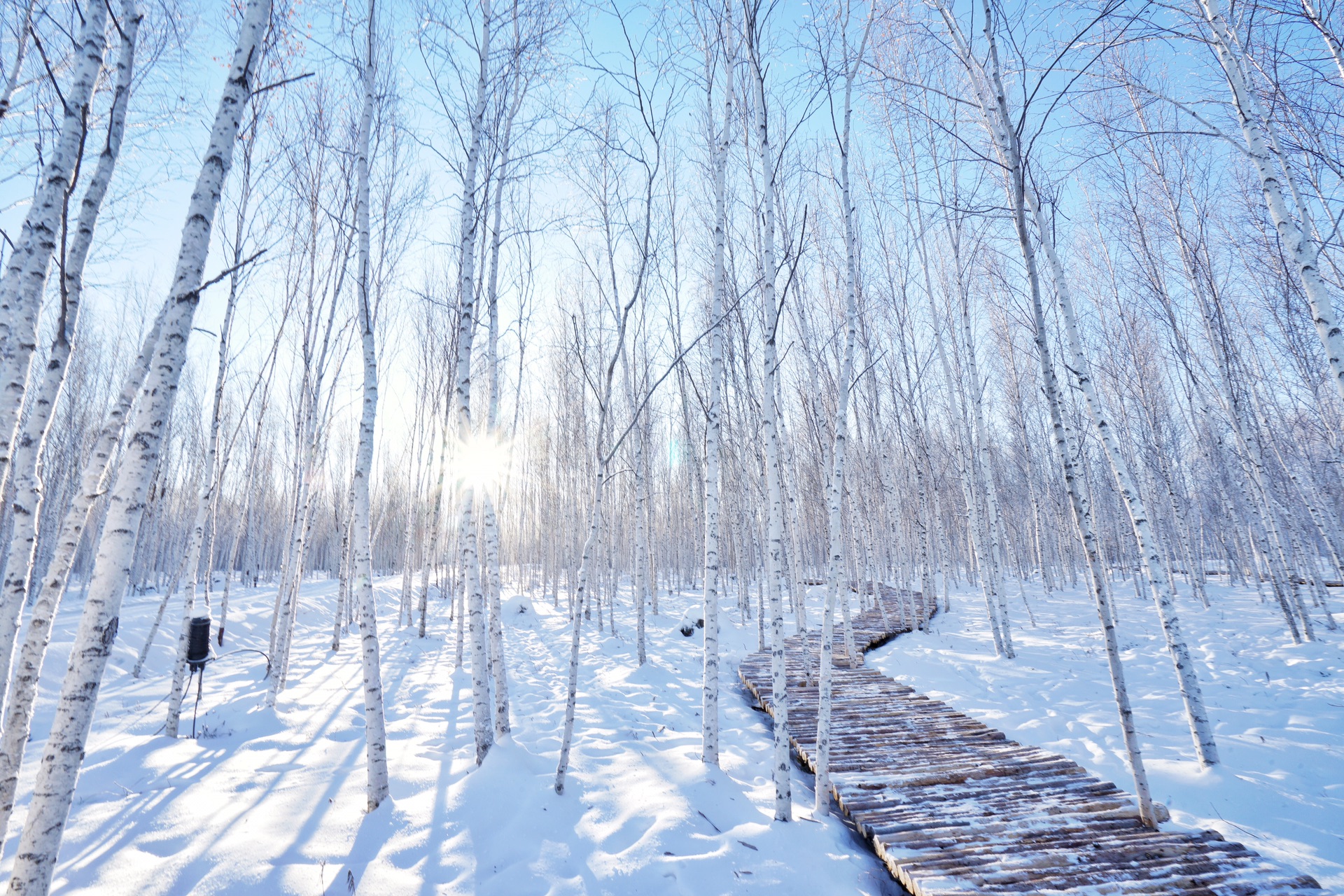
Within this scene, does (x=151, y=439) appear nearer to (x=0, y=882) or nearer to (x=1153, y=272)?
(x=0, y=882)

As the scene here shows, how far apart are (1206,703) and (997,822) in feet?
14.8

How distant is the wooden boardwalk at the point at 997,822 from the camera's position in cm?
265

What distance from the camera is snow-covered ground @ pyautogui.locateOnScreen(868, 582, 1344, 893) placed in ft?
11.2

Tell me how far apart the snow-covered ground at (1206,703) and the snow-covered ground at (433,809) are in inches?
96.8

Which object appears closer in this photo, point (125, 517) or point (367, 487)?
point (125, 517)

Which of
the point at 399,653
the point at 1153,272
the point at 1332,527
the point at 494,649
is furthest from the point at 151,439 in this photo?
the point at 1332,527

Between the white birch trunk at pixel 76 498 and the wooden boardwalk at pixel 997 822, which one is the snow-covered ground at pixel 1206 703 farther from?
the white birch trunk at pixel 76 498

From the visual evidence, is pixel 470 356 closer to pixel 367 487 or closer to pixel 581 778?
pixel 367 487

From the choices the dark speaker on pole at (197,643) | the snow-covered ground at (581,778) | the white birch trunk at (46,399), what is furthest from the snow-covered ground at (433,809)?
the white birch trunk at (46,399)

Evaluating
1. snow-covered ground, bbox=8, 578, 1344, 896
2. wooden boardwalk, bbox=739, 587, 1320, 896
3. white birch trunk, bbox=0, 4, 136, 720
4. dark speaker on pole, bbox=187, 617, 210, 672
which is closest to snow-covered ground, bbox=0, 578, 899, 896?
snow-covered ground, bbox=8, 578, 1344, 896

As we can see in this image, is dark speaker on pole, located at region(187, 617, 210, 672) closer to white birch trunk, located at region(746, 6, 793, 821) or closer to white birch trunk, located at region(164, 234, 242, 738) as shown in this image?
white birch trunk, located at region(164, 234, 242, 738)

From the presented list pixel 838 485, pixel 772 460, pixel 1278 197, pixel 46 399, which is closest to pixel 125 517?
pixel 46 399

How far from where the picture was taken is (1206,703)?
5.65 metres

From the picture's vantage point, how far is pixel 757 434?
11008mm
